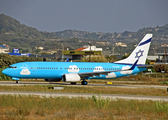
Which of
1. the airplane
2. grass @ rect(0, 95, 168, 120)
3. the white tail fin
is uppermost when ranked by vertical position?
the white tail fin

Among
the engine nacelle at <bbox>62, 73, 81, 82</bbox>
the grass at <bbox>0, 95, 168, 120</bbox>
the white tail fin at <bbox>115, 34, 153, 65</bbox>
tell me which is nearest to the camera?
the grass at <bbox>0, 95, 168, 120</bbox>

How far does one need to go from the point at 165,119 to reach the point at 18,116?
964 cm

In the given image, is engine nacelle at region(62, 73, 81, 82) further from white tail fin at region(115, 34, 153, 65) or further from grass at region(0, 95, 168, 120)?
grass at region(0, 95, 168, 120)

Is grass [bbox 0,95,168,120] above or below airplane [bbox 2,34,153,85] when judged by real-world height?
below

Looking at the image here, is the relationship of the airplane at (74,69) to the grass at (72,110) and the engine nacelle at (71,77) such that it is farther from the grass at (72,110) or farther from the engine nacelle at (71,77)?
the grass at (72,110)

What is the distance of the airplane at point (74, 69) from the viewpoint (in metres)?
43.5

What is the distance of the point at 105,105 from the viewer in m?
22.1

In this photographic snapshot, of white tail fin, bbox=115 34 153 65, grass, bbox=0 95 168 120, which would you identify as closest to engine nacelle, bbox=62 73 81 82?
white tail fin, bbox=115 34 153 65

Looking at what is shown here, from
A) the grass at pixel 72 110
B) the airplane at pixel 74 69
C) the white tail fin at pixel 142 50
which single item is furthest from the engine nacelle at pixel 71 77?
the grass at pixel 72 110

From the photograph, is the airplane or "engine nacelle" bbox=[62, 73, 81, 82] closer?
the airplane

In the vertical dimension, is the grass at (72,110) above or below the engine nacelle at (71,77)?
below

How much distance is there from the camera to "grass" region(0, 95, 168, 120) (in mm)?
18436

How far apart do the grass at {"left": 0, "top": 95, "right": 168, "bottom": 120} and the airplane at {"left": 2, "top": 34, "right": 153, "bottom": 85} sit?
65.0 ft

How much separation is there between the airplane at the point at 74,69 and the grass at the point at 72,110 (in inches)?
780
